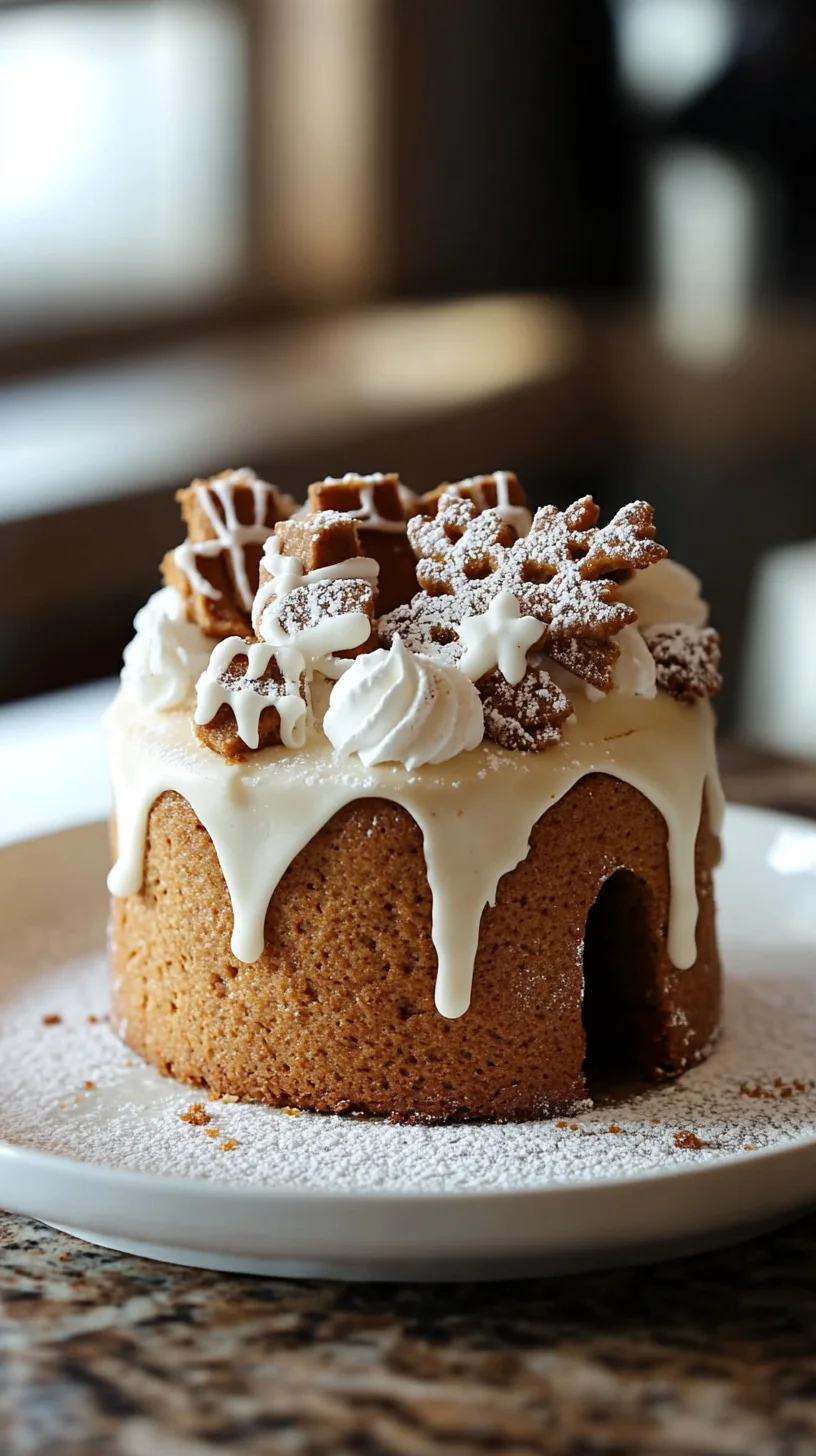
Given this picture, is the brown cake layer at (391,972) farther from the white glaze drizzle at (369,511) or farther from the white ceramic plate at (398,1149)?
the white glaze drizzle at (369,511)

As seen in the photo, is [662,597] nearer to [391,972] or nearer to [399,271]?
[391,972]

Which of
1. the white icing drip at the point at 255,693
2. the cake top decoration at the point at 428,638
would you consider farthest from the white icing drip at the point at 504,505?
the white icing drip at the point at 255,693

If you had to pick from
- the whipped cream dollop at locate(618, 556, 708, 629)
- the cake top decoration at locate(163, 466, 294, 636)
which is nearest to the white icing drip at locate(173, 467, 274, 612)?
the cake top decoration at locate(163, 466, 294, 636)

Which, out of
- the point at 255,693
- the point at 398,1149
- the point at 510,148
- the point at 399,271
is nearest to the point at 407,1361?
the point at 398,1149

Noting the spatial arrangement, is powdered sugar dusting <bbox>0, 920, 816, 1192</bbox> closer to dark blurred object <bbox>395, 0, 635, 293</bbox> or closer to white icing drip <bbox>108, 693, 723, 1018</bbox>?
white icing drip <bbox>108, 693, 723, 1018</bbox>

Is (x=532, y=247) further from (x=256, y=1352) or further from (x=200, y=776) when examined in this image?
(x=256, y=1352)

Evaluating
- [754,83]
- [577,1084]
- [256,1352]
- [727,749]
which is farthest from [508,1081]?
[754,83]
